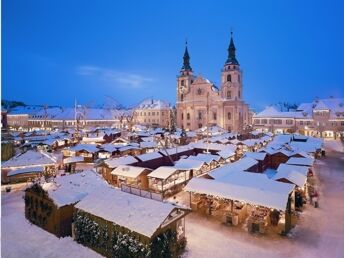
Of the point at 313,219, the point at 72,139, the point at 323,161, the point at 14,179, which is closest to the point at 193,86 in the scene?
the point at 72,139

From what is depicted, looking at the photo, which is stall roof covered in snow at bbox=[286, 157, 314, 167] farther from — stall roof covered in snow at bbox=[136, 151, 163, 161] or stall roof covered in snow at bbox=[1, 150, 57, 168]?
stall roof covered in snow at bbox=[1, 150, 57, 168]

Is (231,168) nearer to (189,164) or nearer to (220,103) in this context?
(189,164)

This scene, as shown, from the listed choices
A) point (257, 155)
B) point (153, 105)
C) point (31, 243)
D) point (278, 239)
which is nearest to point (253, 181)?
point (278, 239)

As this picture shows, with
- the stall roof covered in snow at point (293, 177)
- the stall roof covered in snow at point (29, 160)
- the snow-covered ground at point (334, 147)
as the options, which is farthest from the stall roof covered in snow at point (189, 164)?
the snow-covered ground at point (334, 147)

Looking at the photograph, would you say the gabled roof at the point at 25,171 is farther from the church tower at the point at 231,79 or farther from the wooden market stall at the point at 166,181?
the church tower at the point at 231,79

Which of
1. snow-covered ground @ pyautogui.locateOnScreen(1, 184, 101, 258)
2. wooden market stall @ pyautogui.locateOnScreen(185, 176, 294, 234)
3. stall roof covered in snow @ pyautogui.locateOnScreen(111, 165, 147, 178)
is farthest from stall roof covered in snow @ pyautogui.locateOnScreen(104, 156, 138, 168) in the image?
wooden market stall @ pyautogui.locateOnScreen(185, 176, 294, 234)

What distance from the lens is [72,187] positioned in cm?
1592

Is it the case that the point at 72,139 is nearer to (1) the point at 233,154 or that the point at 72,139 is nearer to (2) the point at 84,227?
(1) the point at 233,154

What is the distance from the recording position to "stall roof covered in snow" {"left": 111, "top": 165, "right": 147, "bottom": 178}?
2178 centimetres

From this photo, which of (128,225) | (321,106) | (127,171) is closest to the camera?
(128,225)

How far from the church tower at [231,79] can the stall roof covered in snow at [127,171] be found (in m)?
55.4

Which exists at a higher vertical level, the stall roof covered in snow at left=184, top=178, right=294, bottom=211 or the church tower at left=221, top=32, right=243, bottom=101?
the church tower at left=221, top=32, right=243, bottom=101

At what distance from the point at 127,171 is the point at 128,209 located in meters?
10.1

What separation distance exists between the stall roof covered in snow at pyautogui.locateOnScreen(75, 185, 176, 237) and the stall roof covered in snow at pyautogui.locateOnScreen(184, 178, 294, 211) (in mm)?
5094
